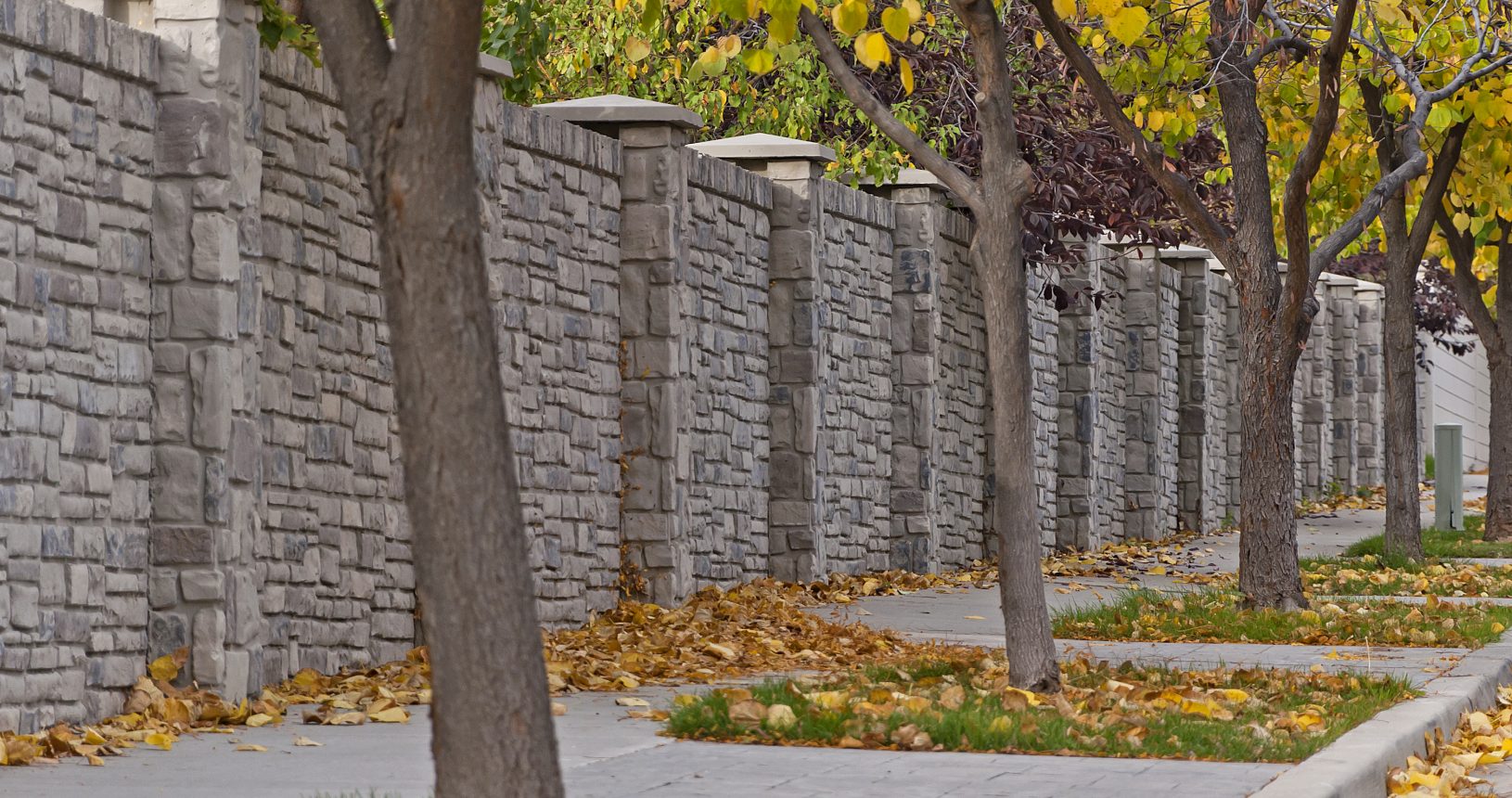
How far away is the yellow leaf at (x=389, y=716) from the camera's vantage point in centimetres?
700

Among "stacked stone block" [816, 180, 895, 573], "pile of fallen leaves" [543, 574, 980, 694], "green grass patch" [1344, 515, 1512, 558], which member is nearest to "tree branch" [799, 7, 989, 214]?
"pile of fallen leaves" [543, 574, 980, 694]

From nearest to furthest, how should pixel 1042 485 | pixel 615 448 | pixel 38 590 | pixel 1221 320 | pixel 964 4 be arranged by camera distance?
pixel 38 590
pixel 964 4
pixel 615 448
pixel 1042 485
pixel 1221 320

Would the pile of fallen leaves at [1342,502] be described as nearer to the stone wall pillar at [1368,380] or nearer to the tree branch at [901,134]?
the stone wall pillar at [1368,380]

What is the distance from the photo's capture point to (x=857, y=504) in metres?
14.0

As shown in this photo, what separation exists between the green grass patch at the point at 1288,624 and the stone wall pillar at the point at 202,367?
4.91 meters

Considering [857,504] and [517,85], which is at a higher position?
[517,85]

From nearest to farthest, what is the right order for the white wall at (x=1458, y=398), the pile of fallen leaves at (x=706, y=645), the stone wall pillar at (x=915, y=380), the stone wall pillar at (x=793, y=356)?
the pile of fallen leaves at (x=706, y=645)
the stone wall pillar at (x=793, y=356)
the stone wall pillar at (x=915, y=380)
the white wall at (x=1458, y=398)

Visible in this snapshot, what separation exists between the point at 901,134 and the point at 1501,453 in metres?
12.8

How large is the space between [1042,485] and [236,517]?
11.2 metres

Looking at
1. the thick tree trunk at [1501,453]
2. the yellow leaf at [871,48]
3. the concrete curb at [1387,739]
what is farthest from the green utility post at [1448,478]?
the yellow leaf at [871,48]

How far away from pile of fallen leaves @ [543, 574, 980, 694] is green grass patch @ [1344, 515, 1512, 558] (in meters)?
6.89

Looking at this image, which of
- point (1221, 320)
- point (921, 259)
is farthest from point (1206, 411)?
point (921, 259)

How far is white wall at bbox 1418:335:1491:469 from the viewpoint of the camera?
1544 inches

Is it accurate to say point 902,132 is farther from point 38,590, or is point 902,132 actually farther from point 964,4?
point 38,590
